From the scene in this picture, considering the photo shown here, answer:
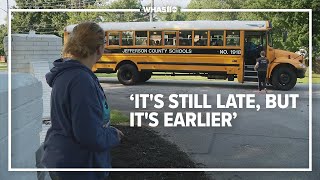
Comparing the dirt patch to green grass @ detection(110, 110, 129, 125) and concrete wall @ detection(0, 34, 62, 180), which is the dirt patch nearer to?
green grass @ detection(110, 110, 129, 125)

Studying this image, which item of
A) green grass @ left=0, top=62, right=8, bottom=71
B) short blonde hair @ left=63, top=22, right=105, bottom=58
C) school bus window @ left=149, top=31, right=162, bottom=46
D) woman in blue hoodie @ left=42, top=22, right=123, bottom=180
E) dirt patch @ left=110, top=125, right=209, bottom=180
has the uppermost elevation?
school bus window @ left=149, top=31, right=162, bottom=46

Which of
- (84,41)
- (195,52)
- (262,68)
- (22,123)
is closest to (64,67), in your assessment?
(84,41)

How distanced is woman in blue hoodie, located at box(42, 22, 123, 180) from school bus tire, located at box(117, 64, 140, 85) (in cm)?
123

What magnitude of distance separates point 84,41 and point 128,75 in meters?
1.43

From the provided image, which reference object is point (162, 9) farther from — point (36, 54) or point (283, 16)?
point (36, 54)

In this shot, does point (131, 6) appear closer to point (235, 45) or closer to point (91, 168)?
point (235, 45)

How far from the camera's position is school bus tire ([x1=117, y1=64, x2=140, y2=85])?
2552mm

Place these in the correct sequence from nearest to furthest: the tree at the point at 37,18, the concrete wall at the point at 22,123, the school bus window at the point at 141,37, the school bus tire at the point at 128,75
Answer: the concrete wall at the point at 22,123 < the tree at the point at 37,18 < the school bus window at the point at 141,37 < the school bus tire at the point at 128,75

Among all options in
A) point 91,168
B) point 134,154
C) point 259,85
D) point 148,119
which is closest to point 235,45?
point 259,85

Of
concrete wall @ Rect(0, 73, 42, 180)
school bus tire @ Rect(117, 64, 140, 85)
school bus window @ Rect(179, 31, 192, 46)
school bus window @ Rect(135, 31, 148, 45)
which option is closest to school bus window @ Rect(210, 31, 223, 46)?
school bus window @ Rect(179, 31, 192, 46)

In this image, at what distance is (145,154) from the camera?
8.67 feet

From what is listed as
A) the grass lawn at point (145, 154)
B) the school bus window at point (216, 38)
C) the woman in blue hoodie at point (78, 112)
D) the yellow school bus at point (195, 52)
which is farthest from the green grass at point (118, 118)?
the woman in blue hoodie at point (78, 112)

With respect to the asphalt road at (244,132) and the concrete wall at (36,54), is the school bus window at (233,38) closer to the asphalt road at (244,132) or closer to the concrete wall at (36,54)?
the asphalt road at (244,132)

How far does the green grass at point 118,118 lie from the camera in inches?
93.8
